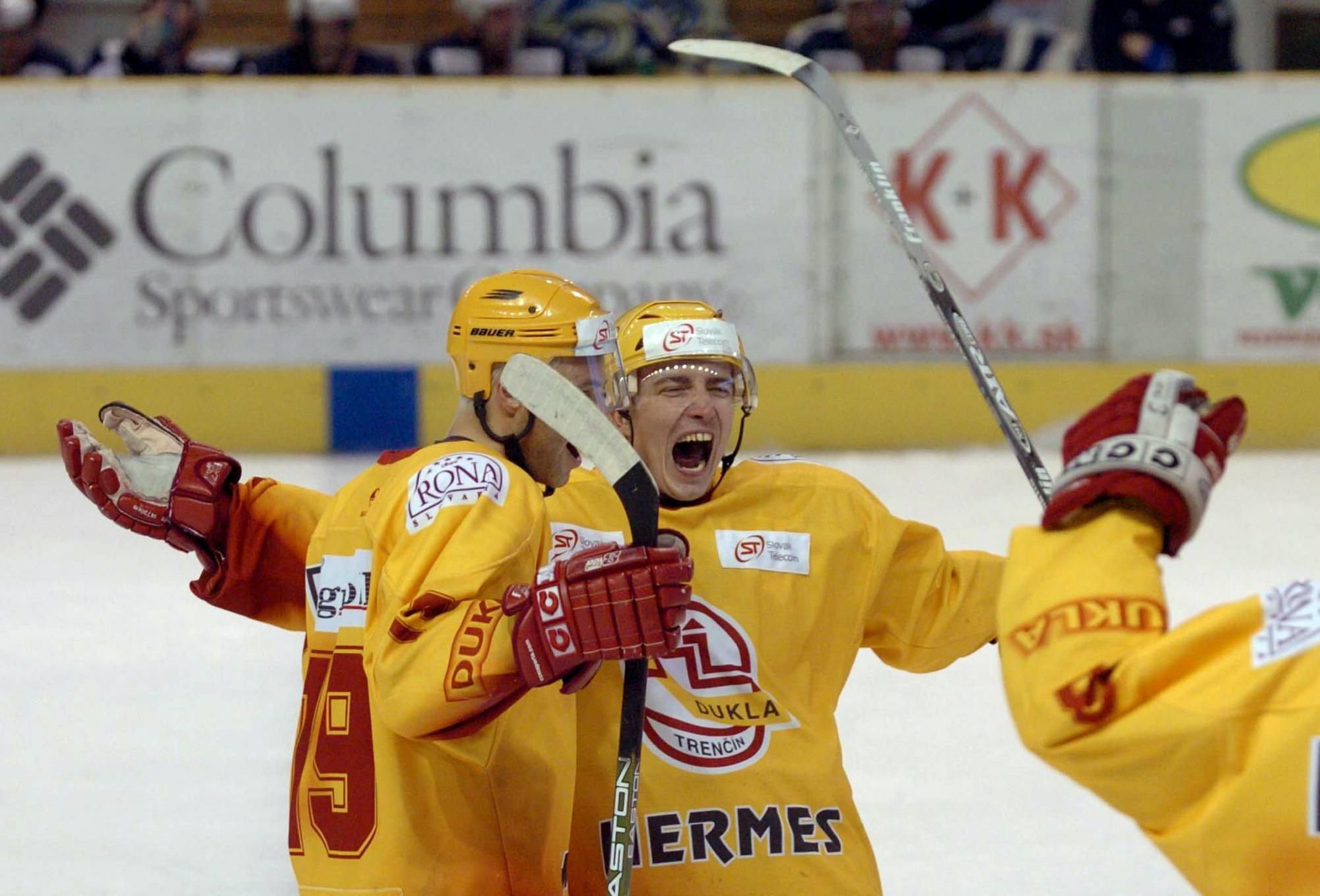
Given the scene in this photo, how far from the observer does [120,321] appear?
670cm

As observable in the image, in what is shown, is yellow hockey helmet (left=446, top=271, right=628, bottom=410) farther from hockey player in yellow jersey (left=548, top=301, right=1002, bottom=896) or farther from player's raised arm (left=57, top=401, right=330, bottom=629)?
player's raised arm (left=57, top=401, right=330, bottom=629)

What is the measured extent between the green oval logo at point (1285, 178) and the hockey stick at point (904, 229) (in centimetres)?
445

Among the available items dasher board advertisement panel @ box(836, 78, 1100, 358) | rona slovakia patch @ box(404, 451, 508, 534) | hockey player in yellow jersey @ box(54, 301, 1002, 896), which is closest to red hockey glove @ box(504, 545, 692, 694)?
rona slovakia patch @ box(404, 451, 508, 534)

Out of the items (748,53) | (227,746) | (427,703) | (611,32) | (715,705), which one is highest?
(611,32)

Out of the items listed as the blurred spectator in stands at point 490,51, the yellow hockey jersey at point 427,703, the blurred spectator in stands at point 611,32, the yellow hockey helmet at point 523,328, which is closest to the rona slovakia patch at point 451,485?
the yellow hockey jersey at point 427,703

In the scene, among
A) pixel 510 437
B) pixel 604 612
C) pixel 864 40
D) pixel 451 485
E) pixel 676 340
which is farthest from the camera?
pixel 864 40

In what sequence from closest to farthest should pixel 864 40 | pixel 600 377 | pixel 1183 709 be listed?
1. pixel 1183 709
2. pixel 600 377
3. pixel 864 40

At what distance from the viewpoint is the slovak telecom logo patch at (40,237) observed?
6.66 metres

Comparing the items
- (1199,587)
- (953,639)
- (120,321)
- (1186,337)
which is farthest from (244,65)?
(953,639)

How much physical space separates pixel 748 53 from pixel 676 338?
670 mm

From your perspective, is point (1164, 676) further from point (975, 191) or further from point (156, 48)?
point (156, 48)

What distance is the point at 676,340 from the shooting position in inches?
93.8

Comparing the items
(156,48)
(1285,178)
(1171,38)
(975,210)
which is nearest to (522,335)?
(975,210)

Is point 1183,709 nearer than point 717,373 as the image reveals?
Yes
